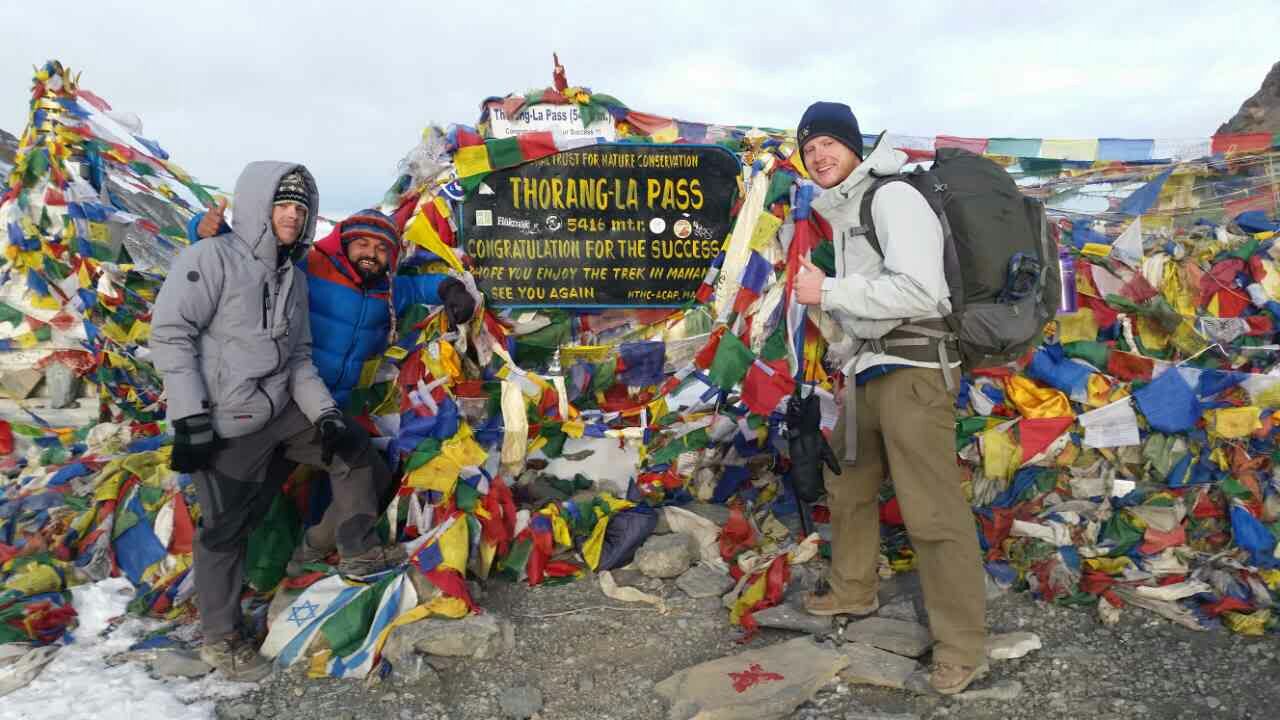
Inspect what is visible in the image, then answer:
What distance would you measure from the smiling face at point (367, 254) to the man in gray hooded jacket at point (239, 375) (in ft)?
1.25

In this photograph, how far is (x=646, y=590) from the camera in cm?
458

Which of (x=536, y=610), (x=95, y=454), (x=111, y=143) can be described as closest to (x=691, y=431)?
(x=536, y=610)

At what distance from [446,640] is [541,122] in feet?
10.6

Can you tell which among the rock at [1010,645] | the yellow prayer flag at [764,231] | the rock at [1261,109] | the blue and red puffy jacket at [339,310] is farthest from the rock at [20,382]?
the rock at [1261,109]

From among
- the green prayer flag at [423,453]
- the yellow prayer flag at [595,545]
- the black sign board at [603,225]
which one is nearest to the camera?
the green prayer flag at [423,453]

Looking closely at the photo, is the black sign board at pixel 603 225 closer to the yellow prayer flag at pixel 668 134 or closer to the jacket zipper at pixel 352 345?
the yellow prayer flag at pixel 668 134

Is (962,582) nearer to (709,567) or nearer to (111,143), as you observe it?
(709,567)

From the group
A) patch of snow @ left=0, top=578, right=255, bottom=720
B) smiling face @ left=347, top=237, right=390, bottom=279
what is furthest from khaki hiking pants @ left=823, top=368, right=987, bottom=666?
patch of snow @ left=0, top=578, right=255, bottom=720

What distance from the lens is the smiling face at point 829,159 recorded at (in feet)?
11.5

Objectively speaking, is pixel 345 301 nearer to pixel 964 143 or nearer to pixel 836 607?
pixel 836 607

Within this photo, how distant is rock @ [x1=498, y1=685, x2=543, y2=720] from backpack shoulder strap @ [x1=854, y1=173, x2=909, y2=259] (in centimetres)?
240

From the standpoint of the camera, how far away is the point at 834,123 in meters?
3.46

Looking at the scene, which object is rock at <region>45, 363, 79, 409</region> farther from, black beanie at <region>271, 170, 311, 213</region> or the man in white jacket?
the man in white jacket

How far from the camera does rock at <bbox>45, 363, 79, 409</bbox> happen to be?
532 centimetres
